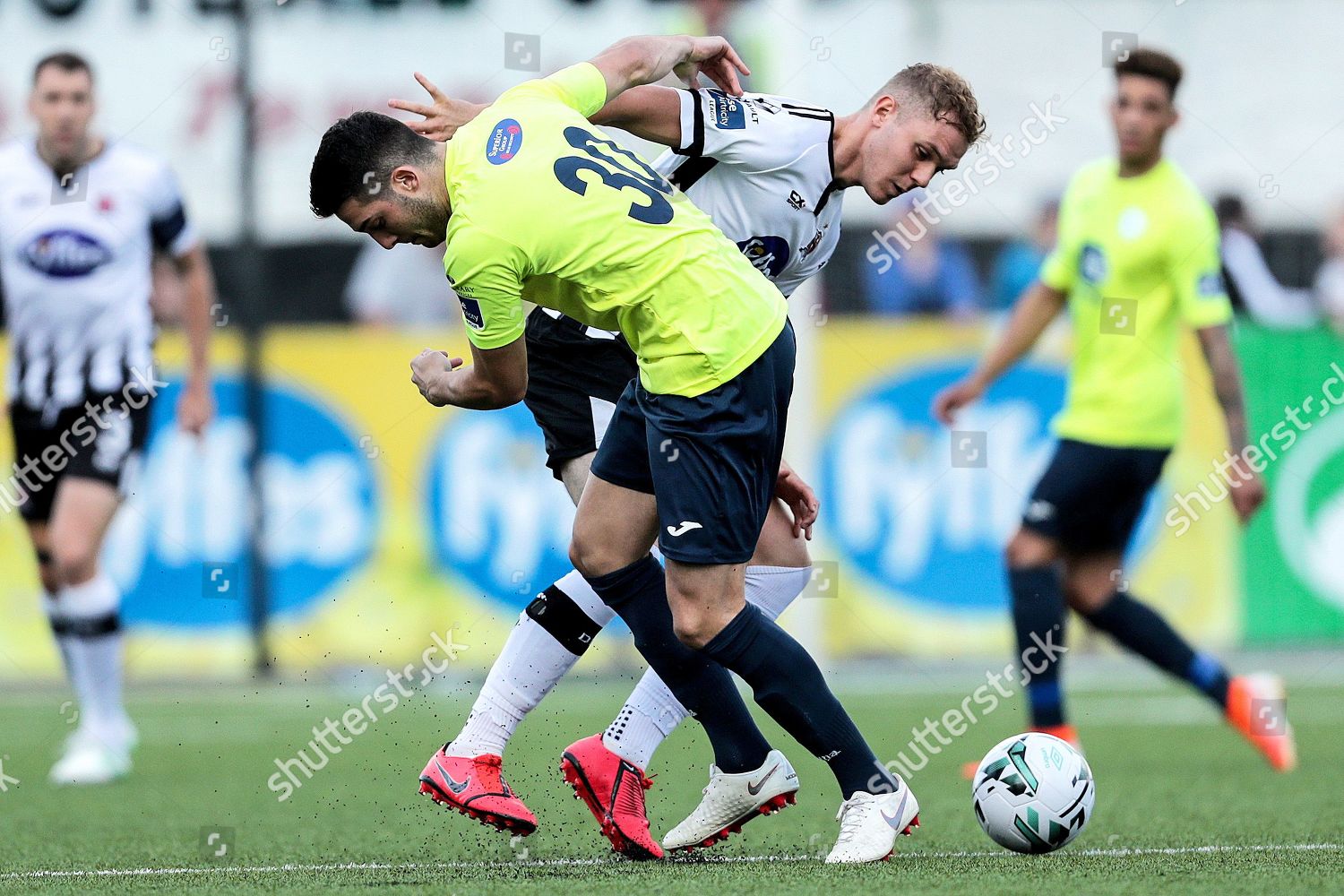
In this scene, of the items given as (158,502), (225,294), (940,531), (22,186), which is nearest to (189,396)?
(22,186)

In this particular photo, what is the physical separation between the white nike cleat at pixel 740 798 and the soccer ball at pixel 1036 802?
0.50 metres

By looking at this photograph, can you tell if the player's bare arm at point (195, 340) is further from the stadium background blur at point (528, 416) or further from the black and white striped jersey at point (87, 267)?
the stadium background blur at point (528, 416)

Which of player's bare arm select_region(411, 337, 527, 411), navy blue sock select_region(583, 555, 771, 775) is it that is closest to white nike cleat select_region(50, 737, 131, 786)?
navy blue sock select_region(583, 555, 771, 775)

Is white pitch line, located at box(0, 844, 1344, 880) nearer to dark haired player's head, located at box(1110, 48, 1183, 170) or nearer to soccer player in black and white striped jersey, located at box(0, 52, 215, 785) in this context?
soccer player in black and white striped jersey, located at box(0, 52, 215, 785)

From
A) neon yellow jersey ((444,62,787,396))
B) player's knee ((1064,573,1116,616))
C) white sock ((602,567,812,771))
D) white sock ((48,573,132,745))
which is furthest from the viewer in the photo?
white sock ((48,573,132,745))

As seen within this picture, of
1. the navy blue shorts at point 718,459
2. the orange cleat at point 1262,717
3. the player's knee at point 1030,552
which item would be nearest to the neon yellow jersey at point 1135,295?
the player's knee at point 1030,552

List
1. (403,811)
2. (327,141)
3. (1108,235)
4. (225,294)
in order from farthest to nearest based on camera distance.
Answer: (225,294) < (1108,235) < (403,811) < (327,141)

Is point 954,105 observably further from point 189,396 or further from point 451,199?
point 189,396

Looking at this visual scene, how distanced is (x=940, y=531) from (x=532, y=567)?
2.28 meters

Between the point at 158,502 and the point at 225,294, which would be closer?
the point at 158,502

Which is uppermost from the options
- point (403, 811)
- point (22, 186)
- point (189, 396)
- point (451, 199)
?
point (451, 199)

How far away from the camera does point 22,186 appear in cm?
736

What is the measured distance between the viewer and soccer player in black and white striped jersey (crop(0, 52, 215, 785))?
6949mm

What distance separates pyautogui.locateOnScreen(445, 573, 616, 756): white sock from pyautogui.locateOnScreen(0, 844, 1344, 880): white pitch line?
0.36 meters
